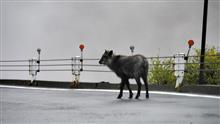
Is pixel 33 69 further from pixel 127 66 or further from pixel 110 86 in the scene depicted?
pixel 127 66

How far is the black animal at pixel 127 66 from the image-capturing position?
43.2ft

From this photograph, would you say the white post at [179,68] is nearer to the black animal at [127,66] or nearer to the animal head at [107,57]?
the black animal at [127,66]

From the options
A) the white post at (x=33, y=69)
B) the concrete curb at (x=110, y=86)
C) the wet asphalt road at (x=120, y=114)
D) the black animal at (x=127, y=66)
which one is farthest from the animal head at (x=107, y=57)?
the white post at (x=33, y=69)

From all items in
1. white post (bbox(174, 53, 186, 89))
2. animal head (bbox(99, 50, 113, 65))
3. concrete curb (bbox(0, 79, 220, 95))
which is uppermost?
animal head (bbox(99, 50, 113, 65))

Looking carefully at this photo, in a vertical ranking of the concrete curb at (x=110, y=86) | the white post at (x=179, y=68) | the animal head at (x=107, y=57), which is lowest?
the concrete curb at (x=110, y=86)

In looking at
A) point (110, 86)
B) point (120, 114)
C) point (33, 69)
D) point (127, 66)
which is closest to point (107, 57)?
point (127, 66)

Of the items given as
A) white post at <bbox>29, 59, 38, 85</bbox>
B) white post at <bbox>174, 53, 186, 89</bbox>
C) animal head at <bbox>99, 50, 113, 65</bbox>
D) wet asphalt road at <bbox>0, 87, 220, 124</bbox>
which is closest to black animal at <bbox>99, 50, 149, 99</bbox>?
animal head at <bbox>99, 50, 113, 65</bbox>

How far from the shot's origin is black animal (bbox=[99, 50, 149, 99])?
43.2ft

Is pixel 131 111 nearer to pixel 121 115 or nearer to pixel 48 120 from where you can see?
pixel 121 115

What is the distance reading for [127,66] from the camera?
43.3 feet

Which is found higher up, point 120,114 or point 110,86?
point 120,114

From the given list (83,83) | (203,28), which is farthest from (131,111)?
(83,83)

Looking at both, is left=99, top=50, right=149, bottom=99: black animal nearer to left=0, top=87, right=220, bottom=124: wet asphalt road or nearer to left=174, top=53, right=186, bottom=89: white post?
left=0, top=87, right=220, bottom=124: wet asphalt road

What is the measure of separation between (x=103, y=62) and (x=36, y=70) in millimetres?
10771
